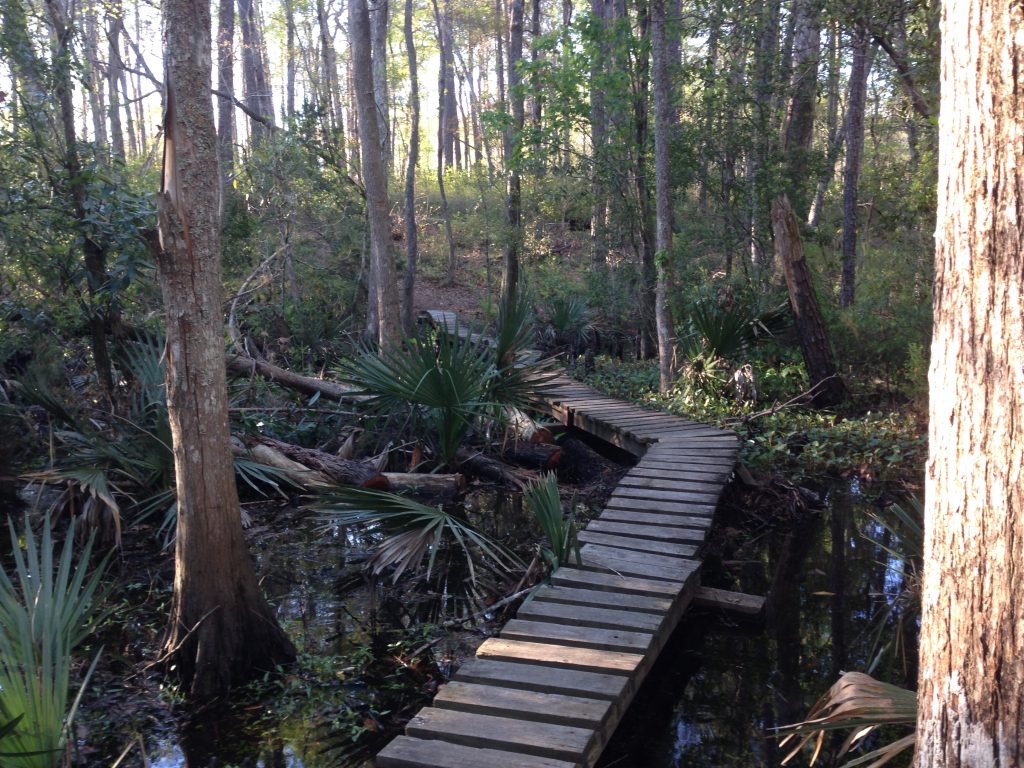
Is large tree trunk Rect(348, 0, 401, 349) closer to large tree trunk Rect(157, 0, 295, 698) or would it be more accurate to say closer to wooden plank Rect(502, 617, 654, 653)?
large tree trunk Rect(157, 0, 295, 698)

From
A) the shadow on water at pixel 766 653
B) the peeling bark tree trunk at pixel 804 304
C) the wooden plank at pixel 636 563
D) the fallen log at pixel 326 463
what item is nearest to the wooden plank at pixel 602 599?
the wooden plank at pixel 636 563

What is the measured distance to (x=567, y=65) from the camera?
13203 mm

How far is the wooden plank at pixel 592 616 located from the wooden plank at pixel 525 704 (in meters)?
0.59

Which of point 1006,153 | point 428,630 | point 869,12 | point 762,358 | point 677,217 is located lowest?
point 428,630

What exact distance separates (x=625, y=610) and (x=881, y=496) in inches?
165

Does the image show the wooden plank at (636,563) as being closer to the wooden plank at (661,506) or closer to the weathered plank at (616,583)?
the weathered plank at (616,583)

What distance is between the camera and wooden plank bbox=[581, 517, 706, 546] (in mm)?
5637

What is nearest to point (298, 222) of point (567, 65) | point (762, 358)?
point (567, 65)

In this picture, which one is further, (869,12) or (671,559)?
(869,12)

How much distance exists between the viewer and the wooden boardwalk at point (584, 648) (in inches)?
129

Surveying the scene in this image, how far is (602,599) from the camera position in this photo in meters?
4.70

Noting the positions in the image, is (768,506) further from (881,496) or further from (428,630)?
(428,630)

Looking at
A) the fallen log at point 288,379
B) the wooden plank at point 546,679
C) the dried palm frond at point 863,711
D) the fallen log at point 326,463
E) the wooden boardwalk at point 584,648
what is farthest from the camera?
the fallen log at point 288,379

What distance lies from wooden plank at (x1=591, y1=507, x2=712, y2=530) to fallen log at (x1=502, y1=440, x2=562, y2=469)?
220 centimetres
